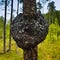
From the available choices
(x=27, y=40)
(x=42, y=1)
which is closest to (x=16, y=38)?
(x=27, y=40)

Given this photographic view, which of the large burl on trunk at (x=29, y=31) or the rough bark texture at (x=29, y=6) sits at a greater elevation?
the rough bark texture at (x=29, y=6)

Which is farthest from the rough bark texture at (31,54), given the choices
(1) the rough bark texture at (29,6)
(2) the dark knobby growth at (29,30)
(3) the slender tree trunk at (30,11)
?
(1) the rough bark texture at (29,6)

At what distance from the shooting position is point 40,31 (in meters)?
7.70

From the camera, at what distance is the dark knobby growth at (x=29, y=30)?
25.1 ft

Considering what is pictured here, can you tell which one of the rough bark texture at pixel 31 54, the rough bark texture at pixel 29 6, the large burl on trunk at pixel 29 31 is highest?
the rough bark texture at pixel 29 6

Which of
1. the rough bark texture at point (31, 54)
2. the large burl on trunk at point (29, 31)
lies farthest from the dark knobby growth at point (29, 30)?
the rough bark texture at point (31, 54)

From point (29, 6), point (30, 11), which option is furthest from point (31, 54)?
point (29, 6)

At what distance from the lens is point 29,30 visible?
7.73m

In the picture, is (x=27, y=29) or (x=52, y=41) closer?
(x=27, y=29)

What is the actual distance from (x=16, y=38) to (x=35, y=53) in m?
0.84

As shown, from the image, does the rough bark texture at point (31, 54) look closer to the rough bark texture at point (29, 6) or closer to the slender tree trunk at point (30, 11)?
the slender tree trunk at point (30, 11)

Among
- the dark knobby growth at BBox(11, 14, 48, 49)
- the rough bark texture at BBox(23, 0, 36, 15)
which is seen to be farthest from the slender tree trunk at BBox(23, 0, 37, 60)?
the dark knobby growth at BBox(11, 14, 48, 49)

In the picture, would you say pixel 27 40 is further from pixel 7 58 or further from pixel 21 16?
pixel 7 58

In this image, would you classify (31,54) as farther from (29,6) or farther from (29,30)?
(29,6)
